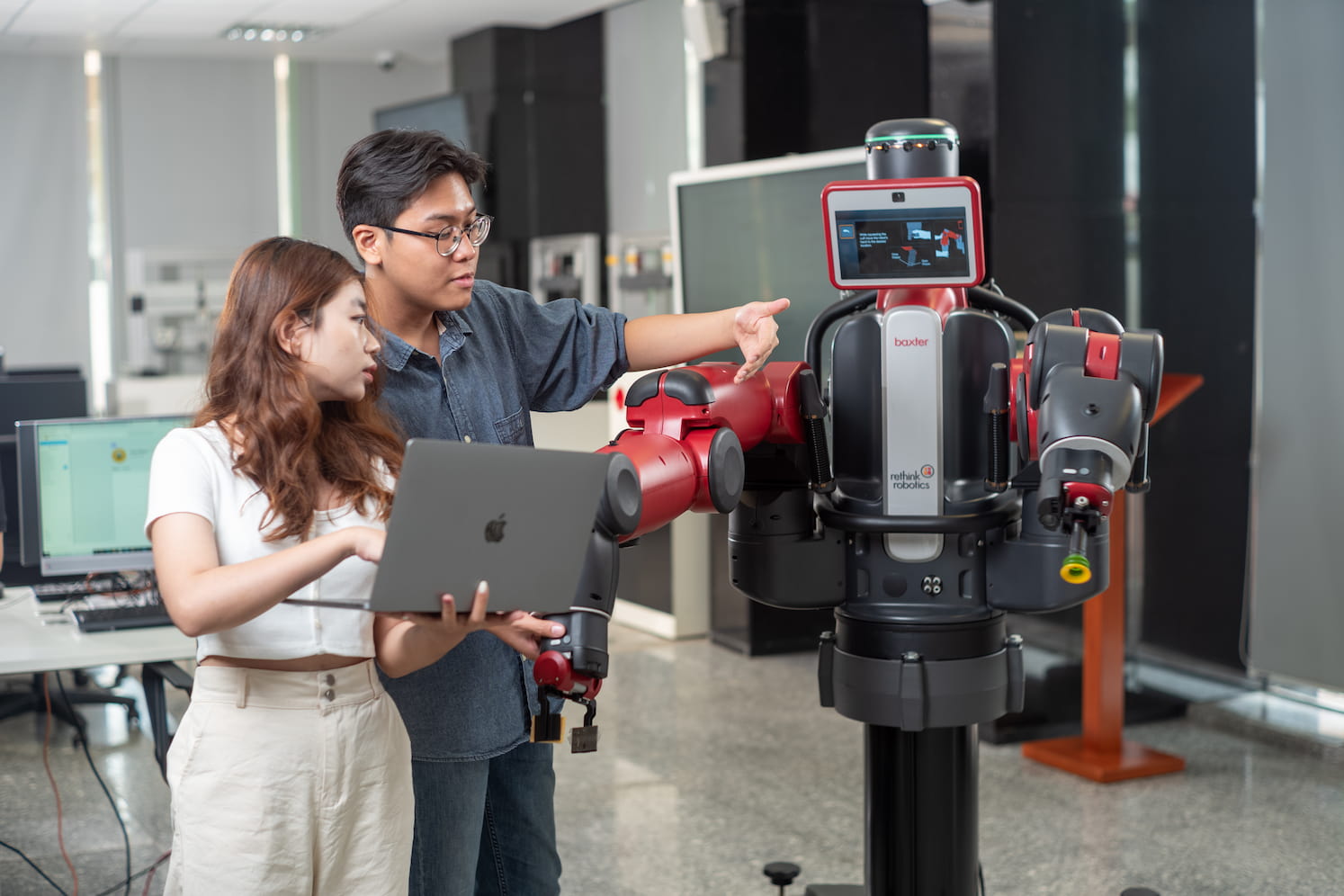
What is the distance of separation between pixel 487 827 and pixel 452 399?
63 centimetres

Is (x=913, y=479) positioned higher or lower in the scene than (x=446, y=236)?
lower

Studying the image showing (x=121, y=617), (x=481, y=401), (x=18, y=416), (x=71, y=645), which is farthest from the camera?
(x=18, y=416)

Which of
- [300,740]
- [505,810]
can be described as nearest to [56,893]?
[505,810]

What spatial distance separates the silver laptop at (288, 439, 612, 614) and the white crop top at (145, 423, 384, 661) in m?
0.11

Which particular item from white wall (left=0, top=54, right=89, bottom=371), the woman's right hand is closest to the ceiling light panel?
white wall (left=0, top=54, right=89, bottom=371)

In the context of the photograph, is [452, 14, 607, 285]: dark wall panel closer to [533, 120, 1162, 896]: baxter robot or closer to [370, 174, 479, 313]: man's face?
[533, 120, 1162, 896]: baxter robot

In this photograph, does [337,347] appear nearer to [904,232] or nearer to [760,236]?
[904,232]

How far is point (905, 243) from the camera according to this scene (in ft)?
6.58

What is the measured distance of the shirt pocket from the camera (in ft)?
6.25

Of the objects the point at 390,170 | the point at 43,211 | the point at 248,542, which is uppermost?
the point at 43,211

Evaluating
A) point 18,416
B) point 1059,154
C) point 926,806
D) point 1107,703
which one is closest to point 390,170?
point 926,806

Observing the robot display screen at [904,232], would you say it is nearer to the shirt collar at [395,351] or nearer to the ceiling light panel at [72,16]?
the shirt collar at [395,351]

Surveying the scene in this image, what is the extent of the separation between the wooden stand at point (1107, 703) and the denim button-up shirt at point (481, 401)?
227 centimetres

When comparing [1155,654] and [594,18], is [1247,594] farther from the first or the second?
[594,18]
